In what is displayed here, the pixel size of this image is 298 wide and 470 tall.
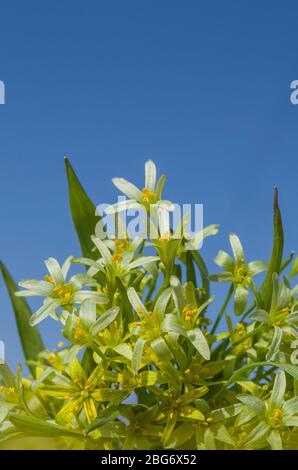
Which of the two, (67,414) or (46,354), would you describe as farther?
(46,354)

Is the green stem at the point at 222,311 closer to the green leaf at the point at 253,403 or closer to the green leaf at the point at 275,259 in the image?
the green leaf at the point at 275,259

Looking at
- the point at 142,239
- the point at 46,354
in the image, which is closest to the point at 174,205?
the point at 142,239

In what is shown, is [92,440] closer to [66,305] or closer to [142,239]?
[66,305]

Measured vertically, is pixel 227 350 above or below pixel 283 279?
below

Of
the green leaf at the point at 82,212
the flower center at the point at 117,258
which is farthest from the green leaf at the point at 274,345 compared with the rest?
the green leaf at the point at 82,212

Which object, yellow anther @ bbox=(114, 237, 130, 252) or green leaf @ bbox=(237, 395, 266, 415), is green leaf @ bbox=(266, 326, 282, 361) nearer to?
green leaf @ bbox=(237, 395, 266, 415)
